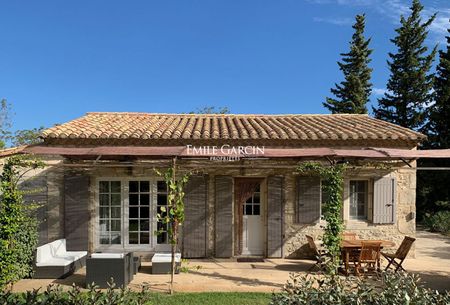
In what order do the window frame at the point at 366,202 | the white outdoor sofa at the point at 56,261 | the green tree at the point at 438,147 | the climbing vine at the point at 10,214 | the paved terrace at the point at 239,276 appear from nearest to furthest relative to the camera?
the climbing vine at the point at 10,214 < the paved terrace at the point at 239,276 < the white outdoor sofa at the point at 56,261 < the window frame at the point at 366,202 < the green tree at the point at 438,147

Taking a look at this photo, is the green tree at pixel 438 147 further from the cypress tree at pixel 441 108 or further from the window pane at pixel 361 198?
the window pane at pixel 361 198

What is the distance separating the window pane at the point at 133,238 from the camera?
9789mm

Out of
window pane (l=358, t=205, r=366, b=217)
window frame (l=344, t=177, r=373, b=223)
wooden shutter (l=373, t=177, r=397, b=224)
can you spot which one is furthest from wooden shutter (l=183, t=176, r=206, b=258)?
wooden shutter (l=373, t=177, r=397, b=224)

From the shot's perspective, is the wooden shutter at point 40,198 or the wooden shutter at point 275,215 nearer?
the wooden shutter at point 40,198

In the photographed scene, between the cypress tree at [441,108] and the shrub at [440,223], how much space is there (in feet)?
15.4

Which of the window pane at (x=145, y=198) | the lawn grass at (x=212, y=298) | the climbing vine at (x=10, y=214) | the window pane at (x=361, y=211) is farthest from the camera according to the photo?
the window pane at (x=361, y=211)

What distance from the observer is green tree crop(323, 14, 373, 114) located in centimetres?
2466

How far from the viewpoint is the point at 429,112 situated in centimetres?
2144

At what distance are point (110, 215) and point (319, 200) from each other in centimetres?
618

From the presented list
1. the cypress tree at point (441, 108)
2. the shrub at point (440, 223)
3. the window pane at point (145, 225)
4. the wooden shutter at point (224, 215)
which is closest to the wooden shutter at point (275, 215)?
the wooden shutter at point (224, 215)

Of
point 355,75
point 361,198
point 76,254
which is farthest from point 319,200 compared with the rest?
point 355,75

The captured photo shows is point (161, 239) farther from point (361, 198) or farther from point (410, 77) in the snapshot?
point (410, 77)

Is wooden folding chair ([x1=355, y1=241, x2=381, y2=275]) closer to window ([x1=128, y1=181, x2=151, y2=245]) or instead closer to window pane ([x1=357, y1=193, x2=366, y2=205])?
window pane ([x1=357, y1=193, x2=366, y2=205])

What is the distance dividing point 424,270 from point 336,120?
5.75m
